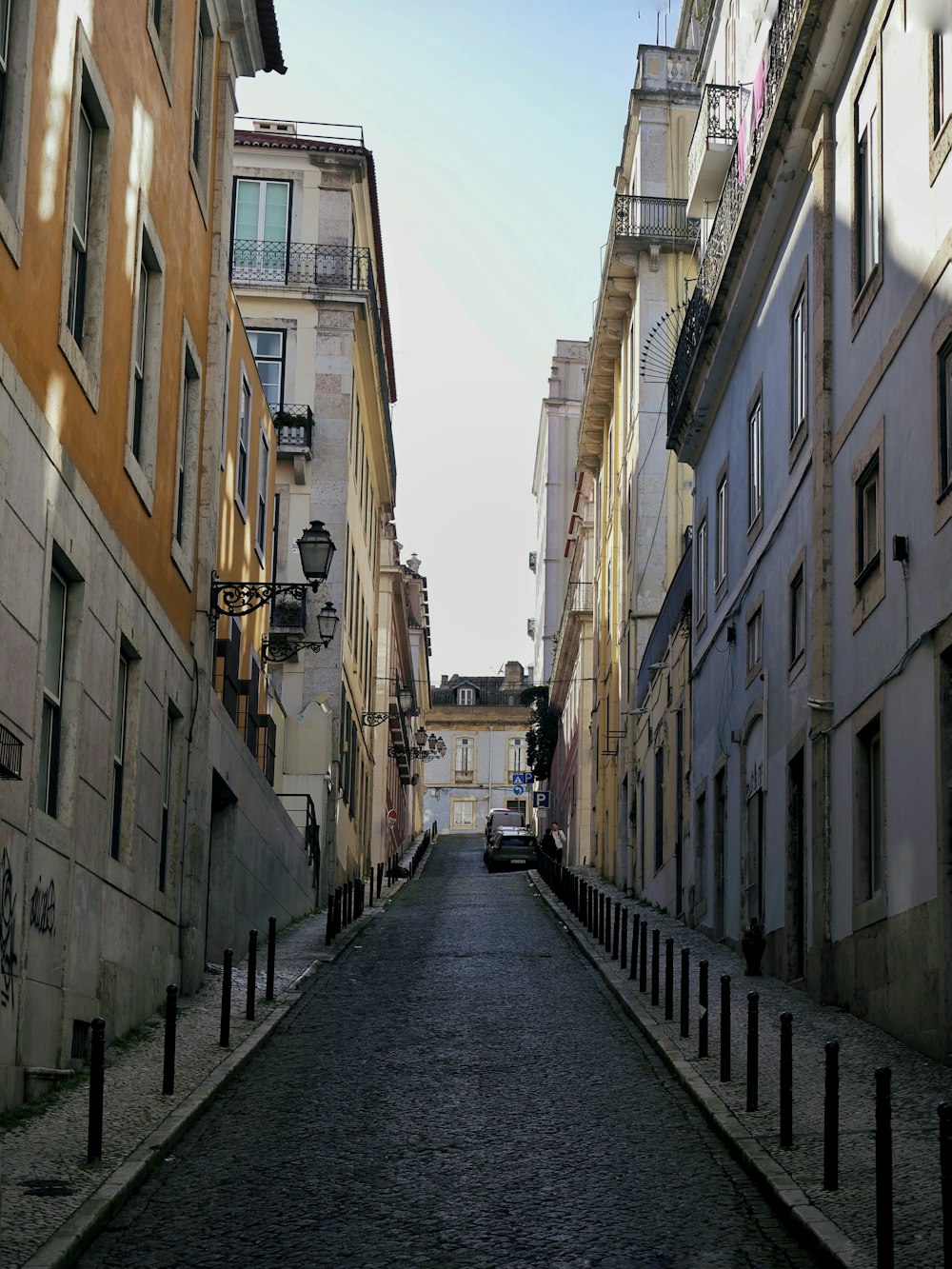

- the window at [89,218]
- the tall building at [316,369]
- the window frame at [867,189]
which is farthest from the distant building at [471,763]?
the window at [89,218]

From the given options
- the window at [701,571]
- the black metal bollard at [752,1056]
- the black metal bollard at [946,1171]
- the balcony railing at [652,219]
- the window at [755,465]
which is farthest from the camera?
the balcony railing at [652,219]

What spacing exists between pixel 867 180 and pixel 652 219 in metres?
24.4

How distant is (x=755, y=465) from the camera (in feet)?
76.1

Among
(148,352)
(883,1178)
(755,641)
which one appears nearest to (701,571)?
(755,641)

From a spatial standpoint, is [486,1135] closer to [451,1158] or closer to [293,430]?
[451,1158]

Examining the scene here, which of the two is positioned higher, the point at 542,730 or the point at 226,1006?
the point at 542,730

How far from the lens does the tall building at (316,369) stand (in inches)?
1423

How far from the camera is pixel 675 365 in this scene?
2888 centimetres

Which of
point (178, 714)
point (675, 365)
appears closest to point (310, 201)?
point (675, 365)

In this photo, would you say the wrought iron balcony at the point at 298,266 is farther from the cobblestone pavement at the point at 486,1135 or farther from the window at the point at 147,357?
the cobblestone pavement at the point at 486,1135

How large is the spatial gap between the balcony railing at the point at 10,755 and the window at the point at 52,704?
5.05 feet

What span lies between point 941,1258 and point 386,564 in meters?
50.3

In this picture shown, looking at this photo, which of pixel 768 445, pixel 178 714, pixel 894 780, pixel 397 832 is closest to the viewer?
pixel 894 780

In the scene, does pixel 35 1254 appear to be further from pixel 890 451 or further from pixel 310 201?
pixel 310 201
